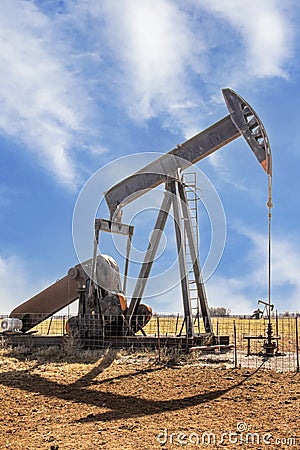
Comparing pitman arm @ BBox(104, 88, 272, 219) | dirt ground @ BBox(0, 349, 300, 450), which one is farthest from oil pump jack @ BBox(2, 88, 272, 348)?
dirt ground @ BBox(0, 349, 300, 450)

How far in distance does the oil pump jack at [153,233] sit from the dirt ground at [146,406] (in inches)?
86.8

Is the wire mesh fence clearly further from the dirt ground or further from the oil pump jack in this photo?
the dirt ground

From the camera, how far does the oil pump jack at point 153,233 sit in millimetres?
11312

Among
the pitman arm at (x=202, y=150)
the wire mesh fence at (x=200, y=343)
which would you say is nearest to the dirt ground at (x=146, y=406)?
the wire mesh fence at (x=200, y=343)

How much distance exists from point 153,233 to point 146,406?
6087 mm

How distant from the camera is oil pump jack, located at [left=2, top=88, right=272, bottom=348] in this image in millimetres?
11312

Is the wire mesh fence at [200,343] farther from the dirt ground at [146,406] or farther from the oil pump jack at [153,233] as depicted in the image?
the dirt ground at [146,406]

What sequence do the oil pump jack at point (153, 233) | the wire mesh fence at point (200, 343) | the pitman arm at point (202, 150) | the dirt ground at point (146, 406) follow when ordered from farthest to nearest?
the oil pump jack at point (153, 233) → the pitman arm at point (202, 150) → the wire mesh fence at point (200, 343) → the dirt ground at point (146, 406)

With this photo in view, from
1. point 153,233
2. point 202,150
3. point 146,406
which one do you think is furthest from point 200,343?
point 146,406

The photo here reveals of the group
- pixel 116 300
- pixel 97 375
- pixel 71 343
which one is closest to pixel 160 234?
pixel 116 300

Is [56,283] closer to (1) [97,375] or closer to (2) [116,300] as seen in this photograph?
(2) [116,300]

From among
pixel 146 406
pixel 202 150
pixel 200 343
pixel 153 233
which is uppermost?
pixel 202 150

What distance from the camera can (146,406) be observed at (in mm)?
6488

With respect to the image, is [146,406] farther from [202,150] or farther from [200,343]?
[202,150]
